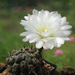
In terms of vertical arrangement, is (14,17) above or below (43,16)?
above

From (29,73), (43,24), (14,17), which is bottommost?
(29,73)

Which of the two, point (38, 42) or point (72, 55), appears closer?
point (38, 42)

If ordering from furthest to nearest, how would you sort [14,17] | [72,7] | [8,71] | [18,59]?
[72,7] → [14,17] → [8,71] → [18,59]

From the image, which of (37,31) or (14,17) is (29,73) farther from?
(14,17)

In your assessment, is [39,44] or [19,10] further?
[19,10]

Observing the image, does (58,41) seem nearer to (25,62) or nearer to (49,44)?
(49,44)

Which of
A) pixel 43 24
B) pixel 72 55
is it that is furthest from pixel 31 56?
pixel 72 55

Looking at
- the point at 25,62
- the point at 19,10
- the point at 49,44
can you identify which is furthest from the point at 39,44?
the point at 19,10

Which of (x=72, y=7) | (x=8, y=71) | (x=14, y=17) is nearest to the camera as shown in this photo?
(x=8, y=71)
